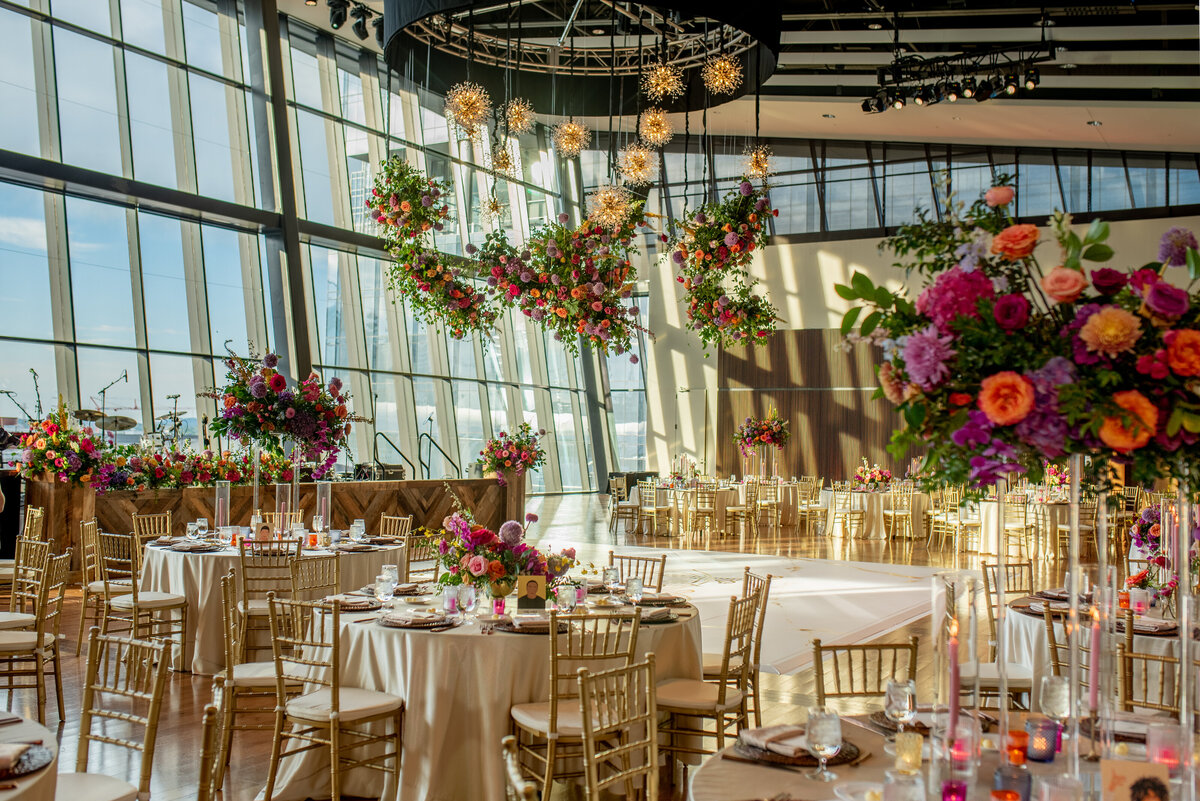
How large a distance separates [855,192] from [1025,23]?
6.88 metres

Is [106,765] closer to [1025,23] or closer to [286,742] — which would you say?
[286,742]

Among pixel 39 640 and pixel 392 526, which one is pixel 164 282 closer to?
pixel 392 526

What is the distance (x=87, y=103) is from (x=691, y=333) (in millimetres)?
11915

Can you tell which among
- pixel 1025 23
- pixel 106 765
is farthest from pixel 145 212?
pixel 1025 23

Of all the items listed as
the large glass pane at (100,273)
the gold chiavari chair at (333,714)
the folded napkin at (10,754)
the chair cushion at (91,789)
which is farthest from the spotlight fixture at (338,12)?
the folded napkin at (10,754)

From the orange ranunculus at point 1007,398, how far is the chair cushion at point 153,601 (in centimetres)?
559

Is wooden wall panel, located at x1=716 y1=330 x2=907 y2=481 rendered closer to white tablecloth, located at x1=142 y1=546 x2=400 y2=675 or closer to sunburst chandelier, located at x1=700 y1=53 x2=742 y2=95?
sunburst chandelier, located at x1=700 y1=53 x2=742 y2=95

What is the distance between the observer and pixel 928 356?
185 centimetres

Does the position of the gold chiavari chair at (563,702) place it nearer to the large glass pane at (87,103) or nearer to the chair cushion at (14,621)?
the chair cushion at (14,621)

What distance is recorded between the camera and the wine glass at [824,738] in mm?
2250

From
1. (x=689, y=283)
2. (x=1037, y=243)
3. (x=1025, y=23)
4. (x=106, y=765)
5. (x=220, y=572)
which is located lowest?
(x=106, y=765)

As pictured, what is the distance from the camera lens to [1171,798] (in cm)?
190

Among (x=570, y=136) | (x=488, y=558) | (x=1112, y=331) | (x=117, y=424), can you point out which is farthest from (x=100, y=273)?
(x=1112, y=331)

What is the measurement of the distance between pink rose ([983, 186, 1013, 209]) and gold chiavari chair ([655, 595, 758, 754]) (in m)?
2.51
